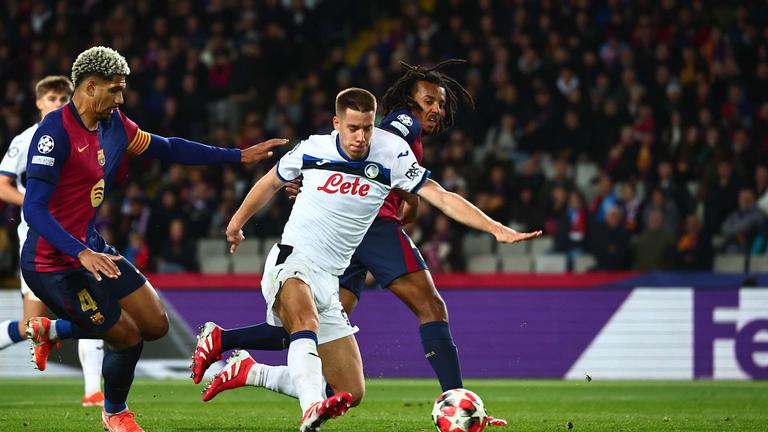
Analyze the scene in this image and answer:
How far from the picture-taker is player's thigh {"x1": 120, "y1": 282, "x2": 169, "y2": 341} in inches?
280

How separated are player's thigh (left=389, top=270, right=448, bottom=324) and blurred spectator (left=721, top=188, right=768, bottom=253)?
793 cm

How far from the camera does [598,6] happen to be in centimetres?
1880

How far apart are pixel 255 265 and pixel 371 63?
4115mm

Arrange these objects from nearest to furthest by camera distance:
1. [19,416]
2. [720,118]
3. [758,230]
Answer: [19,416] → [758,230] → [720,118]

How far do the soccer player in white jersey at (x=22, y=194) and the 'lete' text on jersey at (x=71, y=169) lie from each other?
1.72 m

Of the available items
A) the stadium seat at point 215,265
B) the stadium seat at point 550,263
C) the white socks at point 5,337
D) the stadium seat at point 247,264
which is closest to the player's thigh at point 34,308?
the white socks at point 5,337

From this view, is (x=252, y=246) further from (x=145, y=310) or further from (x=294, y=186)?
(x=145, y=310)

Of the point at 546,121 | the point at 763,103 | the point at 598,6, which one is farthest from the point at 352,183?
the point at 598,6

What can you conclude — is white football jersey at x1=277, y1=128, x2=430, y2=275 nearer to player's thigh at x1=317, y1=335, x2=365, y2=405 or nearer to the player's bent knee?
player's thigh at x1=317, y1=335, x2=365, y2=405

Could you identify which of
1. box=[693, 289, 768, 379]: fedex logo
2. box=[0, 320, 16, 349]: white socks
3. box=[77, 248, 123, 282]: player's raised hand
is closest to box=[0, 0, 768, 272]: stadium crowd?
box=[693, 289, 768, 379]: fedex logo

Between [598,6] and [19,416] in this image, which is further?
[598,6]

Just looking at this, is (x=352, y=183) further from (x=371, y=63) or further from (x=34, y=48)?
(x=34, y=48)

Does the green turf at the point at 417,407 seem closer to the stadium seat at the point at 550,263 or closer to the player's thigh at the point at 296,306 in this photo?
the player's thigh at the point at 296,306

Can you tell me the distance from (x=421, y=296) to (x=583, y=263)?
740 cm
